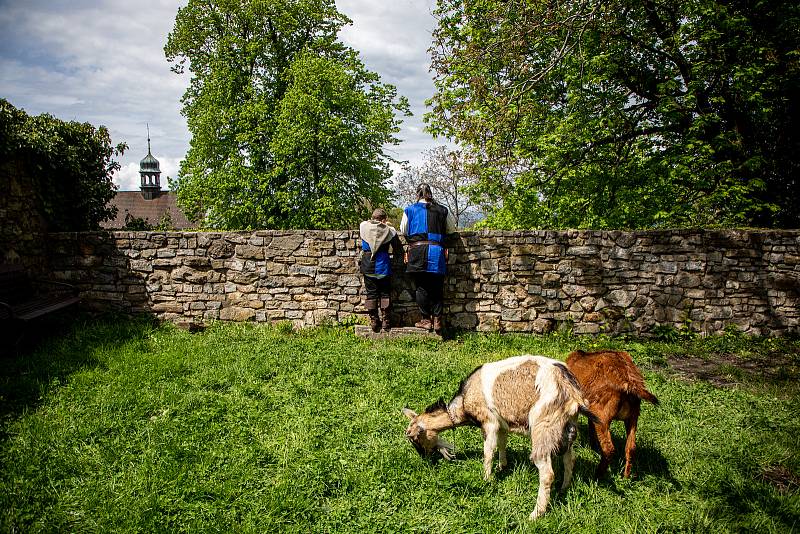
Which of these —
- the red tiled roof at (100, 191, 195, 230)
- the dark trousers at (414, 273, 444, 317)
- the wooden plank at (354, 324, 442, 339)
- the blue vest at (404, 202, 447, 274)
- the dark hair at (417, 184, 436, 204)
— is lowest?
the wooden plank at (354, 324, 442, 339)

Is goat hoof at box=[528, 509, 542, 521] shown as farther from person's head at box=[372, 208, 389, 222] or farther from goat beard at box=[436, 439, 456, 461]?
person's head at box=[372, 208, 389, 222]

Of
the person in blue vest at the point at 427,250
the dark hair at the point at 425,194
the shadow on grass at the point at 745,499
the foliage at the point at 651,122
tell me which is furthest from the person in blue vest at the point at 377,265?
the shadow on grass at the point at 745,499

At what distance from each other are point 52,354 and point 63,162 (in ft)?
13.2

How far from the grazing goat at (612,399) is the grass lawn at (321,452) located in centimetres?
29

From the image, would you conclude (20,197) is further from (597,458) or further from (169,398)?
(597,458)

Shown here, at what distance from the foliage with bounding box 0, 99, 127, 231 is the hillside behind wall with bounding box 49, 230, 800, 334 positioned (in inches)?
58.5

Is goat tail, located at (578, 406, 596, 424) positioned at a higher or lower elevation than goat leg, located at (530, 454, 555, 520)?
higher

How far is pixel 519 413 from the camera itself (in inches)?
120

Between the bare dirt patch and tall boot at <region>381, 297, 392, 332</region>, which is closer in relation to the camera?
the bare dirt patch

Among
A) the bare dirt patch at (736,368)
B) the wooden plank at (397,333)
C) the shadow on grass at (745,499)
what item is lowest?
the bare dirt patch at (736,368)

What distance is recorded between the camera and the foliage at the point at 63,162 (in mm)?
7090

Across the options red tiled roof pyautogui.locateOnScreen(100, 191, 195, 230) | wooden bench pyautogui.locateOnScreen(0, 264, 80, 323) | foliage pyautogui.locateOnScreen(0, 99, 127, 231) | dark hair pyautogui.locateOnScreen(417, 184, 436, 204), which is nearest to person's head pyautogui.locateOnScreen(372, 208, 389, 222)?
dark hair pyautogui.locateOnScreen(417, 184, 436, 204)

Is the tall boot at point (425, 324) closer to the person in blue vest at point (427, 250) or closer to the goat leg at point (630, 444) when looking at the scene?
the person in blue vest at point (427, 250)

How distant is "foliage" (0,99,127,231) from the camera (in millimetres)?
7090
